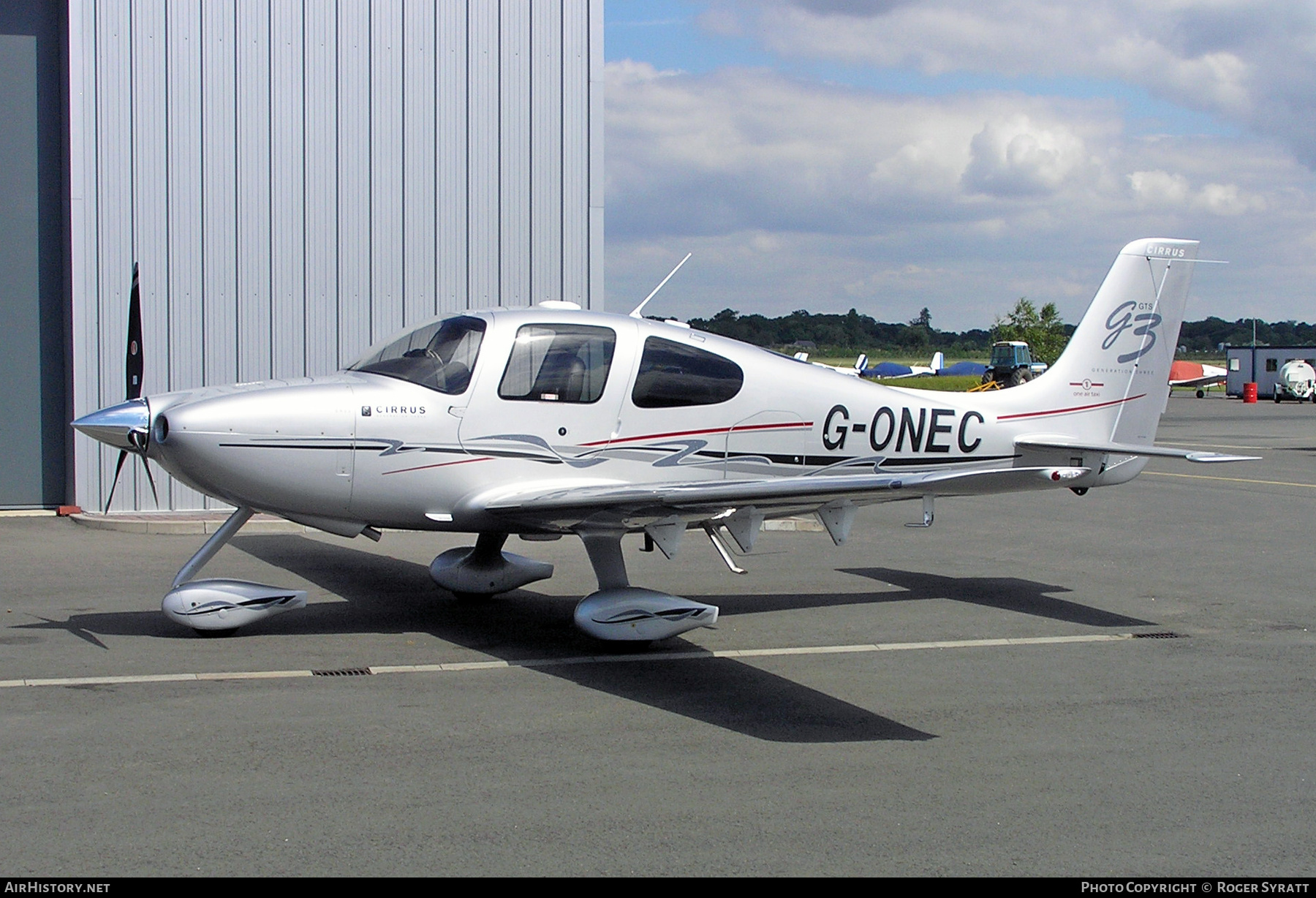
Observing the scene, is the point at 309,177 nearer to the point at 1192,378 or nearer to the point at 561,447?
the point at 561,447

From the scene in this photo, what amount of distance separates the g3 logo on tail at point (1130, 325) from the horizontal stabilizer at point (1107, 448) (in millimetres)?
718

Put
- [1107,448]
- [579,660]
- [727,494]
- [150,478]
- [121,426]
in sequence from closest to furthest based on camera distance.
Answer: [727,494] → [121,426] → [579,660] → [150,478] → [1107,448]

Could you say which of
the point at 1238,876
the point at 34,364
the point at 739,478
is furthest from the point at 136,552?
the point at 1238,876

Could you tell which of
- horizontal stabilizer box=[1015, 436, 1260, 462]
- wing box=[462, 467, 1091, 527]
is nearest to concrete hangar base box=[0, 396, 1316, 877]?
wing box=[462, 467, 1091, 527]

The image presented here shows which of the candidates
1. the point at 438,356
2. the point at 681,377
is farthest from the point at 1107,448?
the point at 438,356

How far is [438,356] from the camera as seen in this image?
24.9 ft

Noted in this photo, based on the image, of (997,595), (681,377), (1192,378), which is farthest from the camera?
(1192,378)

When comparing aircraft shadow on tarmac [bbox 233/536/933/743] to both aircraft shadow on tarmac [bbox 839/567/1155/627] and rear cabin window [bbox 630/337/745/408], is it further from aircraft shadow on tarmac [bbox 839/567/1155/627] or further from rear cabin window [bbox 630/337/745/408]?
aircraft shadow on tarmac [bbox 839/567/1155/627]

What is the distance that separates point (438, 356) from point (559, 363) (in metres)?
0.76

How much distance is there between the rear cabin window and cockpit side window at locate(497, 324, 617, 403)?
258 millimetres

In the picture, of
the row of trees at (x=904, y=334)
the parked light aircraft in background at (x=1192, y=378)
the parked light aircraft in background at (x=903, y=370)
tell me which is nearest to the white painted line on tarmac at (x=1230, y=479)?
the row of trees at (x=904, y=334)

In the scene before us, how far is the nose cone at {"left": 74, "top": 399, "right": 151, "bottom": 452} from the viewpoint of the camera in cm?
689

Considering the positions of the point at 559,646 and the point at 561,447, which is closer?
the point at 559,646
